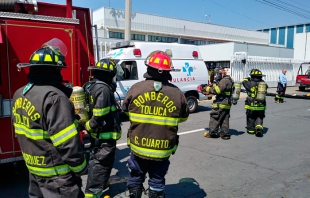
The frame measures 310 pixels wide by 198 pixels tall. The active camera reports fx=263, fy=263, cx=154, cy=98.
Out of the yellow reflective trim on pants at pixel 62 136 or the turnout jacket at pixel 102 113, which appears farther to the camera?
the turnout jacket at pixel 102 113

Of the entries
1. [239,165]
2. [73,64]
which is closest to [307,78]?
[239,165]

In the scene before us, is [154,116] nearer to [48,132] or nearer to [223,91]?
[48,132]

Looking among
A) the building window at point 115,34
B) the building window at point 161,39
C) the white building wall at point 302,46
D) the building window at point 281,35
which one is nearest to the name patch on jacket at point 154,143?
the building window at point 115,34

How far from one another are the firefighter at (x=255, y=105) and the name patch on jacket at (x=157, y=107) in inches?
205

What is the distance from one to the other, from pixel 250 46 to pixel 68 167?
2996 centimetres

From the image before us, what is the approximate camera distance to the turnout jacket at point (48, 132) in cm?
215

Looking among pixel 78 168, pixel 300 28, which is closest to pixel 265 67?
pixel 78 168

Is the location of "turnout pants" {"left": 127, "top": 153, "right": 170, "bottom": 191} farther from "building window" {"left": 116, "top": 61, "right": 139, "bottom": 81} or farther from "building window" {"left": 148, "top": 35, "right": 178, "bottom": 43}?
"building window" {"left": 148, "top": 35, "right": 178, "bottom": 43}

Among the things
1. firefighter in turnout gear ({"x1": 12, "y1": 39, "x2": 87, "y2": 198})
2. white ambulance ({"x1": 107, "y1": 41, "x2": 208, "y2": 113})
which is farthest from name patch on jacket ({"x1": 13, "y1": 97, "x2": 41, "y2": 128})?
white ambulance ({"x1": 107, "y1": 41, "x2": 208, "y2": 113})

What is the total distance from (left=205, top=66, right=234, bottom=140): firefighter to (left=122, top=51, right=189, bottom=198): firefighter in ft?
13.5

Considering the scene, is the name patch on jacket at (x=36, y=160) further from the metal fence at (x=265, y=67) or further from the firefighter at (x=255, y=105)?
the metal fence at (x=265, y=67)

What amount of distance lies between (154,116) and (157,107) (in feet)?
0.34

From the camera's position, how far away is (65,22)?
431cm

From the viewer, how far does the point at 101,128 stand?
139 inches
